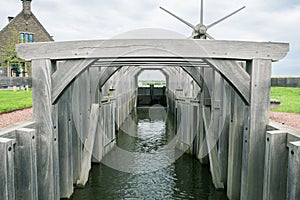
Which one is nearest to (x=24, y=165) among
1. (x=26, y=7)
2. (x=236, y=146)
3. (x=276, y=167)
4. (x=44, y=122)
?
(x=44, y=122)

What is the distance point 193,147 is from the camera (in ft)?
34.9

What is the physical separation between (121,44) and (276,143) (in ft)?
10.1

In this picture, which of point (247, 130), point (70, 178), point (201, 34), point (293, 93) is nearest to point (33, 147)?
point (70, 178)

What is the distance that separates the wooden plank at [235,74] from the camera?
4574mm


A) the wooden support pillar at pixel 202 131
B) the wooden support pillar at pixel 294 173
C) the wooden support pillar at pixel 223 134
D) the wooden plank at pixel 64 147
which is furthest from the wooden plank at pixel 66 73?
the wooden support pillar at pixel 202 131

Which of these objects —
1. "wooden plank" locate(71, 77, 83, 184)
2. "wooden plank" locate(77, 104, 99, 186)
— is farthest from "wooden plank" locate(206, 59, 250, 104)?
"wooden plank" locate(77, 104, 99, 186)

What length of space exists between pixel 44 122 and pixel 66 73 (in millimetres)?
1029

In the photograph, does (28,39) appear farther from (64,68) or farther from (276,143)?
(276,143)

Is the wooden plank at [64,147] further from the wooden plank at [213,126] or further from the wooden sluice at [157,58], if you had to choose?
the wooden plank at [213,126]

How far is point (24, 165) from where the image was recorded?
4207 mm

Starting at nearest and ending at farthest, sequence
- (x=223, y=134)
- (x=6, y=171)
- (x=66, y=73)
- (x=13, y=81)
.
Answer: (x=6, y=171) < (x=66, y=73) < (x=13, y=81) < (x=223, y=134)

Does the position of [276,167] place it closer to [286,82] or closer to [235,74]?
[286,82]

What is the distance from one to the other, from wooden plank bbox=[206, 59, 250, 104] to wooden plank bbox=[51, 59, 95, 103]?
224 centimetres

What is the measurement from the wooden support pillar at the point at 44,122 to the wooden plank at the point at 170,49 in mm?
420
